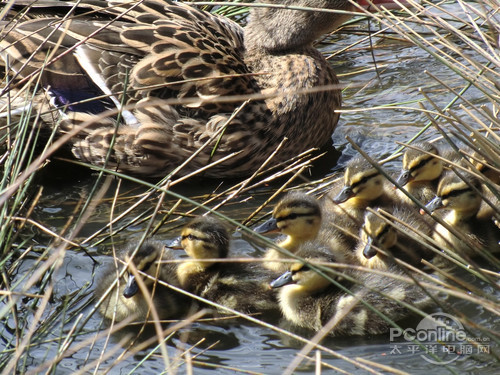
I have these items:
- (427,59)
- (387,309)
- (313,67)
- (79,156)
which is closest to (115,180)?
(79,156)

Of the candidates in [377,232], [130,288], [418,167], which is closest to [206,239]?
[130,288]

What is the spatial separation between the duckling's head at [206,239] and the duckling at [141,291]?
4.9 inches

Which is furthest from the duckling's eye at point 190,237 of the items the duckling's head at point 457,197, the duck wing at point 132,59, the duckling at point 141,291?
the duckling's head at point 457,197

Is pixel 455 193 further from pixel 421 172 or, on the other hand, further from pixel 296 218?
pixel 296 218

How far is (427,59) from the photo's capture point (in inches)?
219

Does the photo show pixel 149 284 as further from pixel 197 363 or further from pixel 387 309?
pixel 387 309

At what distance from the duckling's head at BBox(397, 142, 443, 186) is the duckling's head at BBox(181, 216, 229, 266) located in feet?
3.06

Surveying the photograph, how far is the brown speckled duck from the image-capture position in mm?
4195

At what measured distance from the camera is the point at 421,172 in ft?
12.7

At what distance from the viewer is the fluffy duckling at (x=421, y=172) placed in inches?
149

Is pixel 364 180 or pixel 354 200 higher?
pixel 364 180

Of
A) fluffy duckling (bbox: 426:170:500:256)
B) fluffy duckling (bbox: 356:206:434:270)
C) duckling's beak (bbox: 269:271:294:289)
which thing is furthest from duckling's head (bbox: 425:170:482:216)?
duckling's beak (bbox: 269:271:294:289)

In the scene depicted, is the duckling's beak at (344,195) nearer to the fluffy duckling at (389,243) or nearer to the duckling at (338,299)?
the fluffy duckling at (389,243)

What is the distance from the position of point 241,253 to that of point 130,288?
0.74 meters
